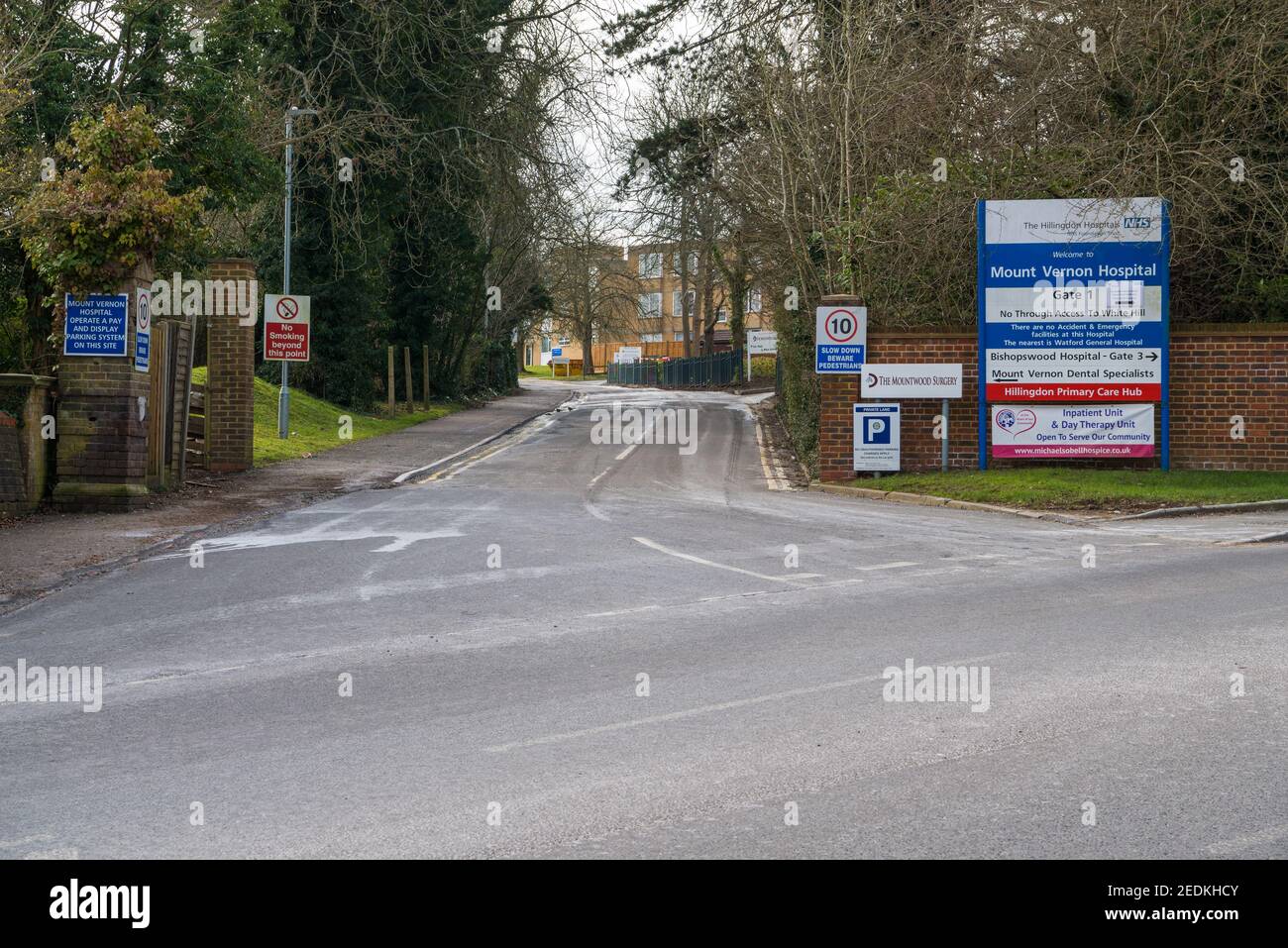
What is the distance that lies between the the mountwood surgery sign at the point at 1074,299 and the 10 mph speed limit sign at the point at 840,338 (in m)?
2.00

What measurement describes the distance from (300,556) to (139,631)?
3.69 m

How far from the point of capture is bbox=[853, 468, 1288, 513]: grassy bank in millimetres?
18406

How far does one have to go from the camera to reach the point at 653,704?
7219 millimetres

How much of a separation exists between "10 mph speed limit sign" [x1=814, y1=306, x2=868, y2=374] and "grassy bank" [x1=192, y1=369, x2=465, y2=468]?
10514 millimetres

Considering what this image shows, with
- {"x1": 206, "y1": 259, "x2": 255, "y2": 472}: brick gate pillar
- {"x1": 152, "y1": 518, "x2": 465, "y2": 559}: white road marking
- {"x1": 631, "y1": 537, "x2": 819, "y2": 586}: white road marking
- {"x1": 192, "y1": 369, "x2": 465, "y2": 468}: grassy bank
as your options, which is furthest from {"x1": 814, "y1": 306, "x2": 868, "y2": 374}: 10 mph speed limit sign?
{"x1": 192, "y1": 369, "x2": 465, "y2": 468}: grassy bank

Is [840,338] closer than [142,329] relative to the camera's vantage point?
No

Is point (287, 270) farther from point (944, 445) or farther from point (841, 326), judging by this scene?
point (944, 445)

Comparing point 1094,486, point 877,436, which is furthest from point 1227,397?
point 877,436

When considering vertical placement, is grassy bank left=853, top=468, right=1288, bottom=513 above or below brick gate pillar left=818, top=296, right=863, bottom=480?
below

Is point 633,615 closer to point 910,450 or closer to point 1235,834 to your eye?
point 1235,834

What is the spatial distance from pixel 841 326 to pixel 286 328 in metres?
13.2

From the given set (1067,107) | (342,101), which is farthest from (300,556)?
(342,101)

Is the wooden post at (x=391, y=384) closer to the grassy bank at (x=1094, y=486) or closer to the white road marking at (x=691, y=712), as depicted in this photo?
the grassy bank at (x=1094, y=486)

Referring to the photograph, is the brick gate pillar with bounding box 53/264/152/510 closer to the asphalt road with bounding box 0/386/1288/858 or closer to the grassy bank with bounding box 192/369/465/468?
the asphalt road with bounding box 0/386/1288/858
